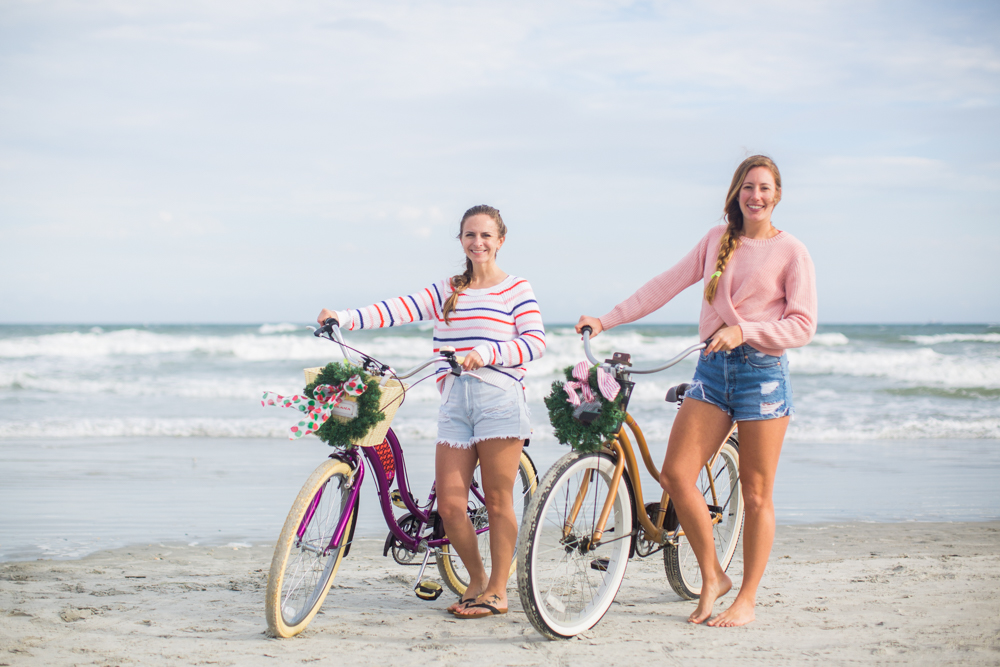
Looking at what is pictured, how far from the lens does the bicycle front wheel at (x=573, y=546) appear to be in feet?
9.52

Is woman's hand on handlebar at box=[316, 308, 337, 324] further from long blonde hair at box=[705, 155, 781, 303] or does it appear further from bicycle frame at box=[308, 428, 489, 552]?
long blonde hair at box=[705, 155, 781, 303]

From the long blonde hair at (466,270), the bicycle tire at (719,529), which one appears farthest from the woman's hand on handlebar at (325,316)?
the bicycle tire at (719,529)

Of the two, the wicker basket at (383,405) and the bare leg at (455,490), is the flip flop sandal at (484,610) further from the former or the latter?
the wicker basket at (383,405)

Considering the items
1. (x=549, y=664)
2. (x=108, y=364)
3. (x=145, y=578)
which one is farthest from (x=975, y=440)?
(x=108, y=364)

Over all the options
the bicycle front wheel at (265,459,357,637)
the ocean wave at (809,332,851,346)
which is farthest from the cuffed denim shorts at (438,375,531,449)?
the ocean wave at (809,332,851,346)

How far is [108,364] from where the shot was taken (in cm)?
1931

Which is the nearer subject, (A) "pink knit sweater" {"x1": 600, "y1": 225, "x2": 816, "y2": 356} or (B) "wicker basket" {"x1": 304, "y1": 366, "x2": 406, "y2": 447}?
(A) "pink knit sweater" {"x1": 600, "y1": 225, "x2": 816, "y2": 356}

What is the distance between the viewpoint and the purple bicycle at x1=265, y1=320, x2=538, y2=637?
2.93m

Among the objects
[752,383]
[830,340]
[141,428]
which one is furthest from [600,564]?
[830,340]

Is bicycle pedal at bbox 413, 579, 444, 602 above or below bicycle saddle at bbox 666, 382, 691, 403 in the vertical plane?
below

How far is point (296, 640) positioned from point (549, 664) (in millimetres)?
1018

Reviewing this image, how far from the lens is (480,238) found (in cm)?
328

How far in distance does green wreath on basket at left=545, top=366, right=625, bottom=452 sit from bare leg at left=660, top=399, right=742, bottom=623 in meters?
0.30

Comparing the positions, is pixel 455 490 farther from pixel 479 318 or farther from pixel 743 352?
pixel 743 352
